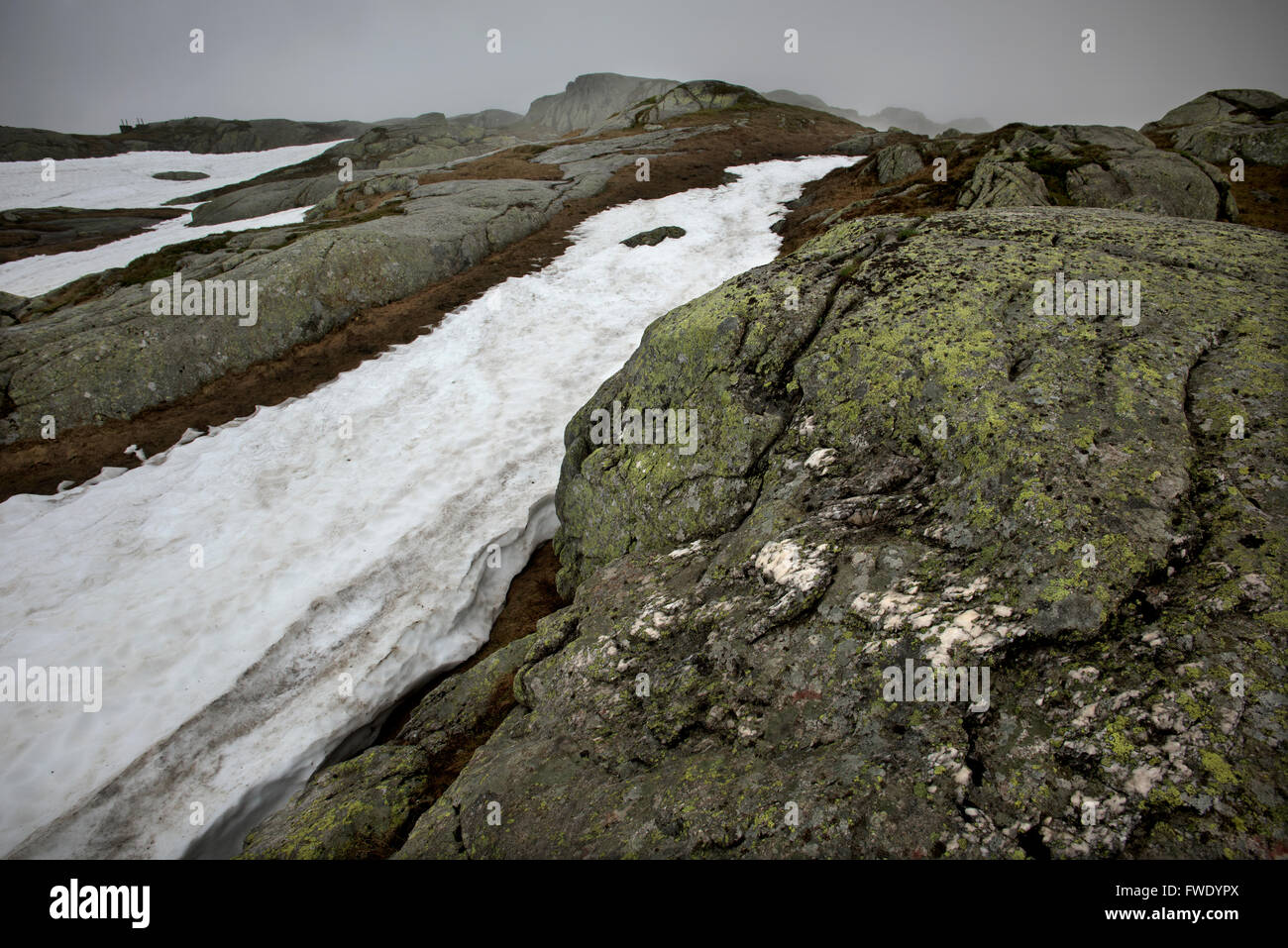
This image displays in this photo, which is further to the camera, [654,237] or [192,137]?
[192,137]

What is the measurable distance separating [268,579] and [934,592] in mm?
13785

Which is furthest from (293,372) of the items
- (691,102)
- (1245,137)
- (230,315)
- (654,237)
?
(691,102)

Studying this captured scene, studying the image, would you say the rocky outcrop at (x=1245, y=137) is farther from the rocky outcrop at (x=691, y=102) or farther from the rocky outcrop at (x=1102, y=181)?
the rocky outcrop at (x=691, y=102)

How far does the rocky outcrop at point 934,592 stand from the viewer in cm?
408

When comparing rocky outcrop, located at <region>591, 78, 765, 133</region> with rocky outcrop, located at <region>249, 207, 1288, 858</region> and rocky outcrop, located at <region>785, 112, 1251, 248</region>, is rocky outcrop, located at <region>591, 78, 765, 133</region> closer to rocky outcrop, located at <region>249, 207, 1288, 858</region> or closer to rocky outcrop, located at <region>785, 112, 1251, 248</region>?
rocky outcrop, located at <region>785, 112, 1251, 248</region>

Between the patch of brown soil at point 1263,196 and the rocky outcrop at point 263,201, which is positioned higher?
the rocky outcrop at point 263,201

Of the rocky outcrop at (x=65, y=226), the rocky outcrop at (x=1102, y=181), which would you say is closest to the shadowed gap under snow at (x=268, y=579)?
the rocky outcrop at (x=1102, y=181)

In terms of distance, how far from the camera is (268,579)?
12.8m

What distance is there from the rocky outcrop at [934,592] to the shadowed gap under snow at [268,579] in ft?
10.5

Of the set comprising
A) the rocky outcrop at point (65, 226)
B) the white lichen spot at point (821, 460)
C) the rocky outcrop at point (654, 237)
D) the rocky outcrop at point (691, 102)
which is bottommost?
the white lichen spot at point (821, 460)

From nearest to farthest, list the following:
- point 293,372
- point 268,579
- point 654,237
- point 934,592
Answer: point 934,592, point 268,579, point 293,372, point 654,237

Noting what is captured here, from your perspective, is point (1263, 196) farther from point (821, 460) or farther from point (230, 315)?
point (230, 315)

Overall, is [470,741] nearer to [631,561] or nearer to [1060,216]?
[631,561]
